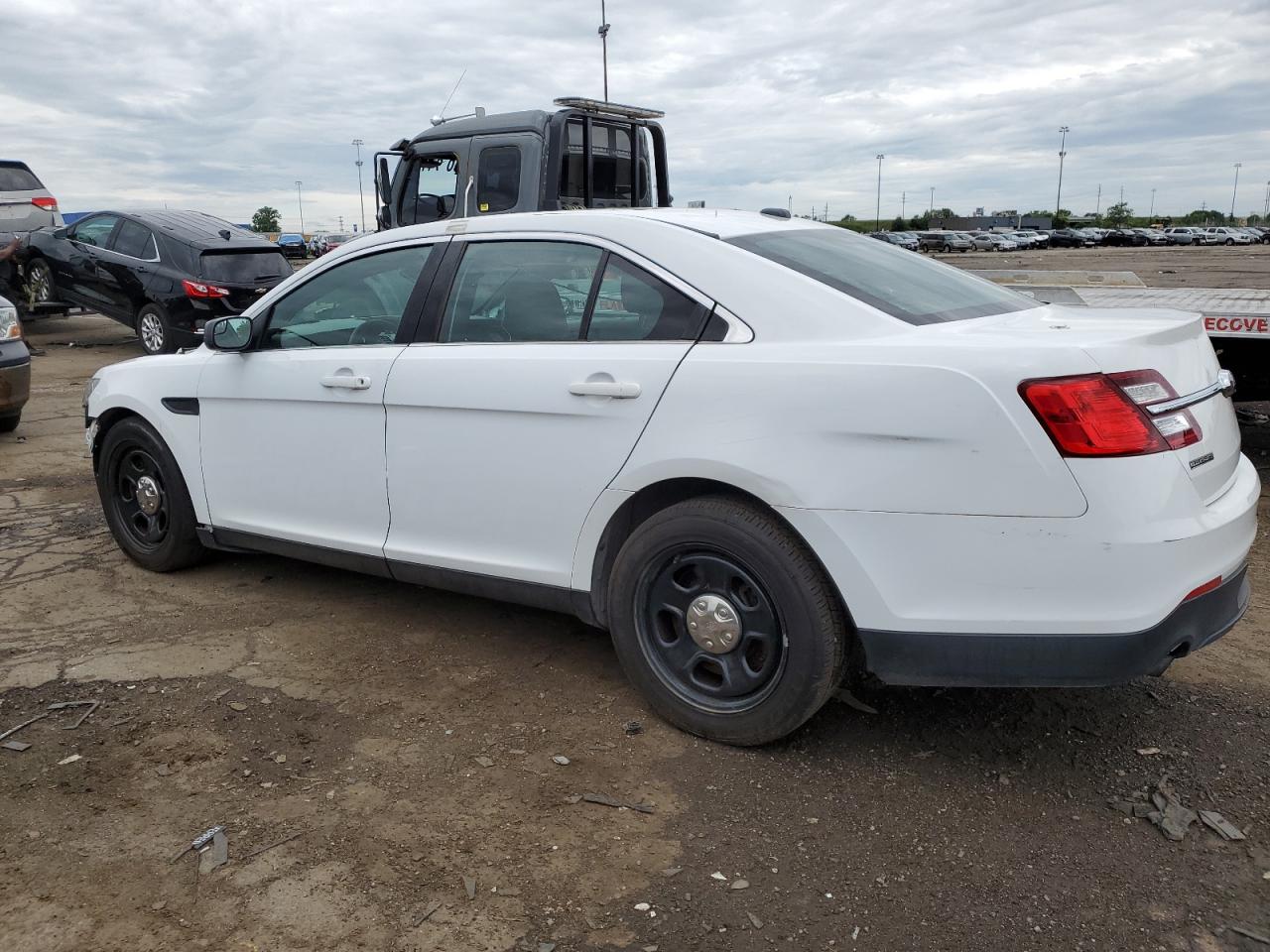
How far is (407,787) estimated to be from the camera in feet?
10.5

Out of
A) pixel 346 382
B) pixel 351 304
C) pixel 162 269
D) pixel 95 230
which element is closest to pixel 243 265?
pixel 162 269

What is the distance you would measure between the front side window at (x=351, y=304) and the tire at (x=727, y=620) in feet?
4.74

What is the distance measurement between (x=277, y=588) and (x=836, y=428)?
3074 millimetres

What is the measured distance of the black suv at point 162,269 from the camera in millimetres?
12578

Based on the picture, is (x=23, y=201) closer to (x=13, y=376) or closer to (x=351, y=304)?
(x=13, y=376)

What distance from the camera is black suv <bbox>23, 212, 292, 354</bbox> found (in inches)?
495

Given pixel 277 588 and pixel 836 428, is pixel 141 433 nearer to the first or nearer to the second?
pixel 277 588

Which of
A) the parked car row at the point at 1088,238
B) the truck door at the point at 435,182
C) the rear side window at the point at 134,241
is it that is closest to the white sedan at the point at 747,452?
the truck door at the point at 435,182

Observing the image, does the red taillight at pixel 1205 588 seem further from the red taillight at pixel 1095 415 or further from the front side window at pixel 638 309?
the front side window at pixel 638 309

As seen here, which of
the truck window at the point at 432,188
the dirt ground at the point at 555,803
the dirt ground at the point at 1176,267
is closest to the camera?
the dirt ground at the point at 555,803

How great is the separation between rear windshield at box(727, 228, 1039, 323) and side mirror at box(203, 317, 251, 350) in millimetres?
2163

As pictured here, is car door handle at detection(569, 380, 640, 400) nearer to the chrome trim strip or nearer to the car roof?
the chrome trim strip

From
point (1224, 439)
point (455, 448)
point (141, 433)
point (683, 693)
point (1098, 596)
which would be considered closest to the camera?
point (1098, 596)

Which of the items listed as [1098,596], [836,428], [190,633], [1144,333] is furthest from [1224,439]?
[190,633]
